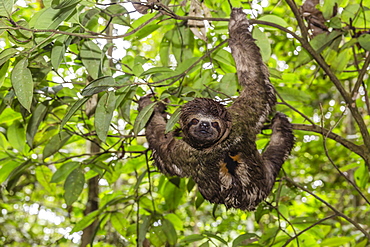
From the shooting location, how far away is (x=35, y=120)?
3.67 meters

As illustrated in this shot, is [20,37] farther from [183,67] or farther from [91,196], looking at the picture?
[91,196]

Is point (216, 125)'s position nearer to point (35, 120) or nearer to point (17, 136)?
point (35, 120)

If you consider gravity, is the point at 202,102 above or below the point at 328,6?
below

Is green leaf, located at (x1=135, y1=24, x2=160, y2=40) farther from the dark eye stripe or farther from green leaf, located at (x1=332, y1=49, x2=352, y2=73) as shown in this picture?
green leaf, located at (x1=332, y1=49, x2=352, y2=73)

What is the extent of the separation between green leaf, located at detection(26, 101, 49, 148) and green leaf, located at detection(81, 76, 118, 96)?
3.93 feet

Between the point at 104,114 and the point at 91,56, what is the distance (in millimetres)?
548

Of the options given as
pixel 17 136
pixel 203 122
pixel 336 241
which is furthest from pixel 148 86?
pixel 336 241

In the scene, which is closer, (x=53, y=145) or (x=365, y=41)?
(x=365, y=41)

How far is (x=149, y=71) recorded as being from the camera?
3023 millimetres

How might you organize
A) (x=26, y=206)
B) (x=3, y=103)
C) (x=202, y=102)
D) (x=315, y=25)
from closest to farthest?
(x=202, y=102) < (x=3, y=103) < (x=315, y=25) < (x=26, y=206)

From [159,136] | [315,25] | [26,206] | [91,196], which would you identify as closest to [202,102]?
[159,136]

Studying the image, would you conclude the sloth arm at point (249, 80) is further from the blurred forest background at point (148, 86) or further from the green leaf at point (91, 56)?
the green leaf at point (91, 56)

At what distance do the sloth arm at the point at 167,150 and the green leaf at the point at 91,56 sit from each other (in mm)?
1044

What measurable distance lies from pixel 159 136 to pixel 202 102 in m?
0.98
